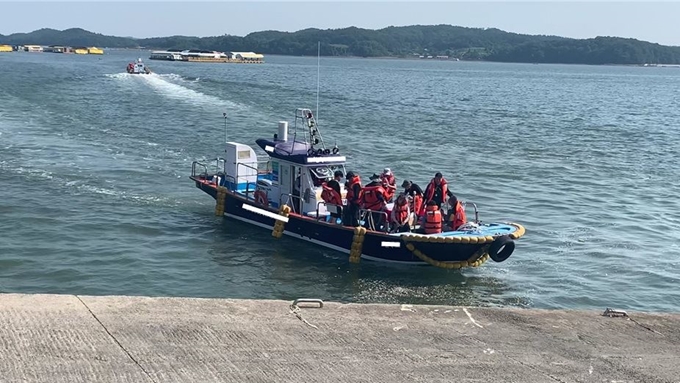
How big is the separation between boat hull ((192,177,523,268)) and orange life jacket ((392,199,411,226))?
1.71ft

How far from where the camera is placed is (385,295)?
55.5 feet

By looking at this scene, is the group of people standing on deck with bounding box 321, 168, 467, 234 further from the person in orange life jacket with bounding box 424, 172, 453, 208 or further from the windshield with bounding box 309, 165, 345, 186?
the windshield with bounding box 309, 165, 345, 186

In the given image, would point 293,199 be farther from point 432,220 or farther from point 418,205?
point 432,220

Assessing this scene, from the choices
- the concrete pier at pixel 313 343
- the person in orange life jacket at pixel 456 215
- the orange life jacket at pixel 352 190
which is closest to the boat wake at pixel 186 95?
the orange life jacket at pixel 352 190

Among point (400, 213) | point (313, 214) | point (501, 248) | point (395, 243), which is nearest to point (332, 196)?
point (313, 214)

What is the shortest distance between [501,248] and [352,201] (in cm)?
350

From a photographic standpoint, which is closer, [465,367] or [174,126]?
[465,367]

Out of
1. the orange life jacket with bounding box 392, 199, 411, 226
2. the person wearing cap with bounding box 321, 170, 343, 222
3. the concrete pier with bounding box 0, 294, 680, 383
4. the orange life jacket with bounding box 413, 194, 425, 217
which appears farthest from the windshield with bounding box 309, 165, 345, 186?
the concrete pier with bounding box 0, 294, 680, 383

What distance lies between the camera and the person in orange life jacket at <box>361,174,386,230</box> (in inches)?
732

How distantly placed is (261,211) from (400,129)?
26.9 m

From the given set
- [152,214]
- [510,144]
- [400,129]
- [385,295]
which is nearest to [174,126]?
[400,129]

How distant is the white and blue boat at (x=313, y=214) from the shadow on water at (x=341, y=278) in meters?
0.30

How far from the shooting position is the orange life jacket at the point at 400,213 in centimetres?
1839

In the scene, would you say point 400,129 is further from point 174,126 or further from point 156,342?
point 156,342
